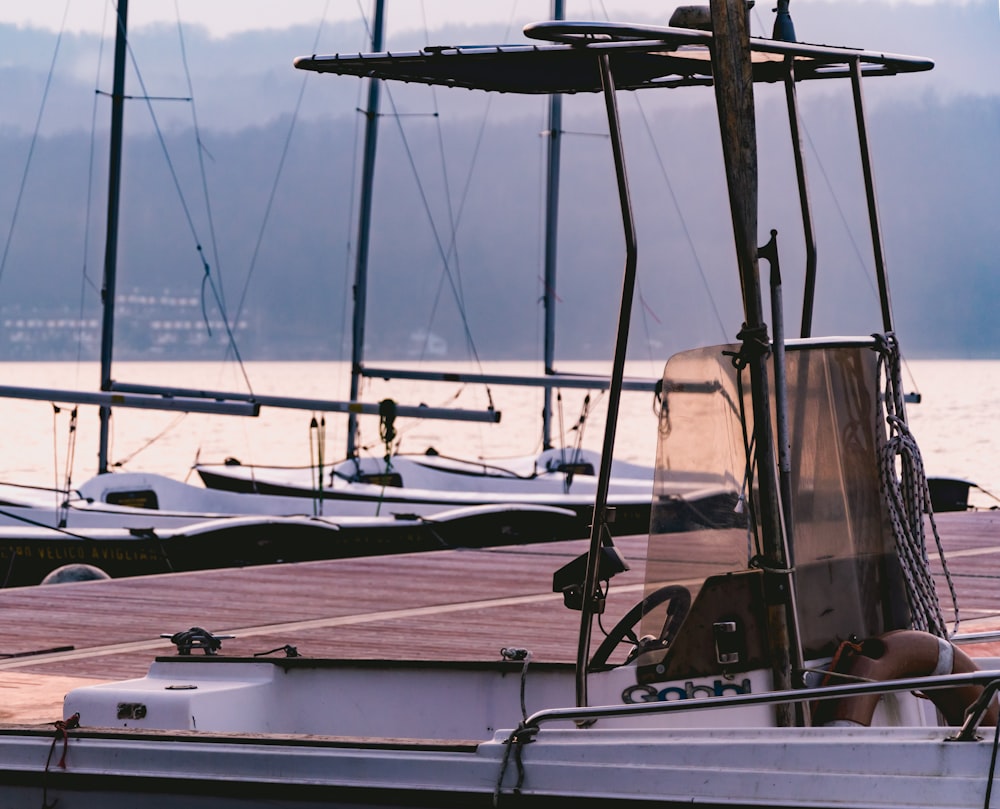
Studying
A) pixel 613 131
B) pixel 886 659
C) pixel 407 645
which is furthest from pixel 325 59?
pixel 407 645

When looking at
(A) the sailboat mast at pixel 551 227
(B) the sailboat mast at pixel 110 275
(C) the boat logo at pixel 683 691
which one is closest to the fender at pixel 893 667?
(C) the boat logo at pixel 683 691

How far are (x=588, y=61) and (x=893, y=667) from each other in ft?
7.11

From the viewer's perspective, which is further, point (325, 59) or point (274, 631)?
point (274, 631)

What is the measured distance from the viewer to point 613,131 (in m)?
4.57

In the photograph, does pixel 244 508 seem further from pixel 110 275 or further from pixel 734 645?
pixel 734 645

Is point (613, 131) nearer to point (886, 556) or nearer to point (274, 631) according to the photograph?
point (886, 556)

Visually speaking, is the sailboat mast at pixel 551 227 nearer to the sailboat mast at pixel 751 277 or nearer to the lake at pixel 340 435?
the lake at pixel 340 435

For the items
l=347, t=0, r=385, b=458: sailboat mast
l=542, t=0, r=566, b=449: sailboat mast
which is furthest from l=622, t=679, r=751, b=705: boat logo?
l=542, t=0, r=566, b=449: sailboat mast

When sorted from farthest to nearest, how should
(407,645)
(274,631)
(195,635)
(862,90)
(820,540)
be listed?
(274,631) → (407,645) → (195,635) → (862,90) → (820,540)

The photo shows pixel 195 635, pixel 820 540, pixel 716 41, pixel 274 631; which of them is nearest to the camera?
pixel 716 41

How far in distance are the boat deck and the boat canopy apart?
3.07m

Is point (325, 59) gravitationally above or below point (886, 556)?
above

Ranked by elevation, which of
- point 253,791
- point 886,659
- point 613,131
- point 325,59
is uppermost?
→ point 325,59

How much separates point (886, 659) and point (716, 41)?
1.79 metres
